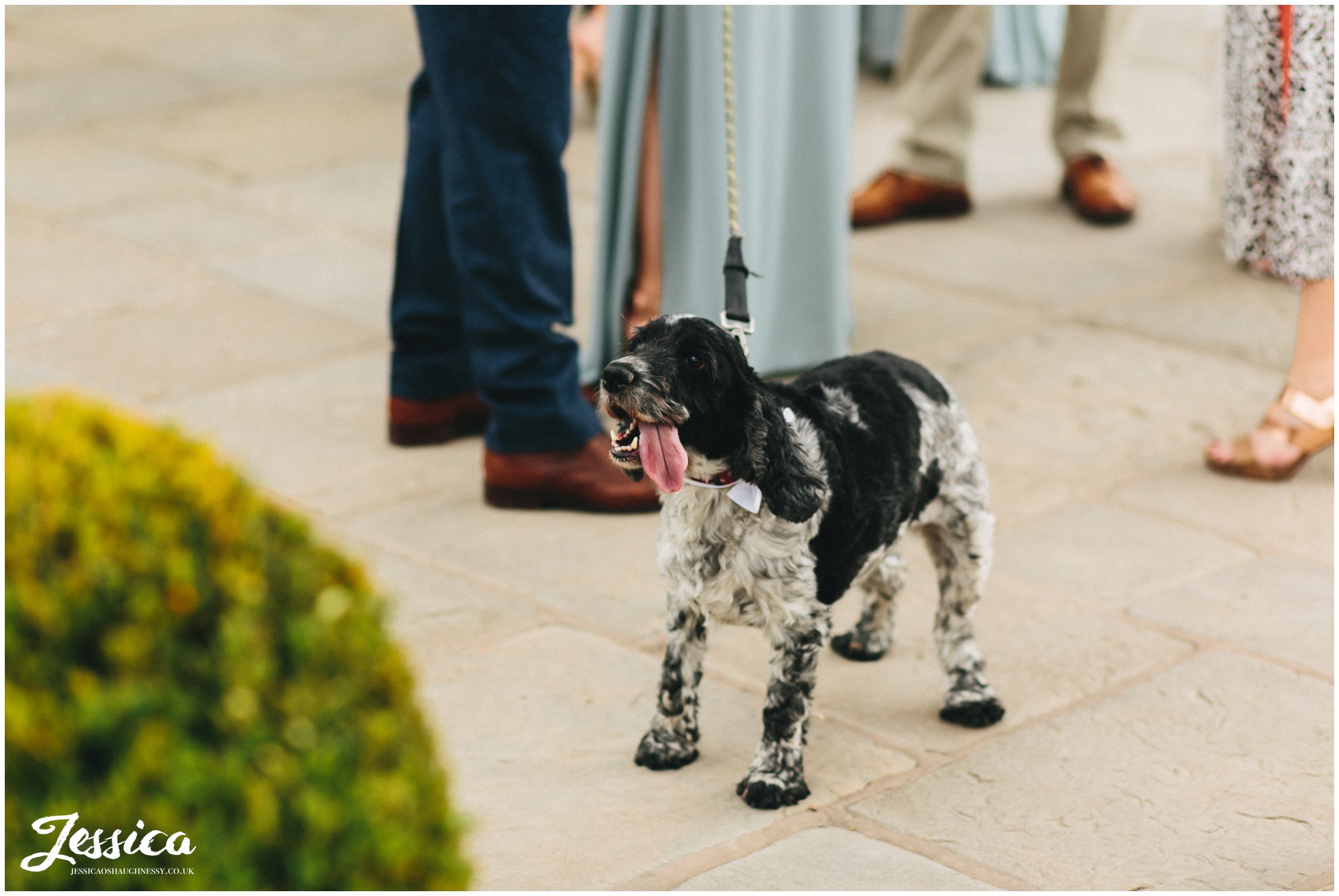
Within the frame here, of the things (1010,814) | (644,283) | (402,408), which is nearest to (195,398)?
(402,408)

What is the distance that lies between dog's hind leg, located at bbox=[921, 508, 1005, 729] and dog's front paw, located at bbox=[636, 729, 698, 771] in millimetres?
623

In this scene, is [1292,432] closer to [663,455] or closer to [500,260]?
[500,260]

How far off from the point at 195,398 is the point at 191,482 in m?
3.94

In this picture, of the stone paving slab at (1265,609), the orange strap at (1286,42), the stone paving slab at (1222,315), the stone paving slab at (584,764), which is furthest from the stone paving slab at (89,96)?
the stone paving slab at (1265,609)

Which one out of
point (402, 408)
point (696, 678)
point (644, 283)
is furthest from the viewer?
point (644, 283)

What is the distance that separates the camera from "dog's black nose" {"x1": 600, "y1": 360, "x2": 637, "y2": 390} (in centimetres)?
287

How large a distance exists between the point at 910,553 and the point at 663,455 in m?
1.84

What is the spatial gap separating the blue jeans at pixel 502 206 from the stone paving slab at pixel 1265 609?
5.65 ft

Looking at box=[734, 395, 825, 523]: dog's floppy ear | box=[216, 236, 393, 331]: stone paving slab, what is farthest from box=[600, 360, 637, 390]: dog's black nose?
box=[216, 236, 393, 331]: stone paving slab

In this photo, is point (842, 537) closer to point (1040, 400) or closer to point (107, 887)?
point (107, 887)

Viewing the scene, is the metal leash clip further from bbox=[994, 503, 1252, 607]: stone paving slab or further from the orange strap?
the orange strap

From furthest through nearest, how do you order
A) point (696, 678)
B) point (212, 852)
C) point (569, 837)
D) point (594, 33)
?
point (594, 33)
point (696, 678)
point (569, 837)
point (212, 852)

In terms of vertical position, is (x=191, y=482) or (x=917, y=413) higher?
(x=191, y=482)

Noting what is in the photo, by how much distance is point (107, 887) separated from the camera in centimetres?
159
